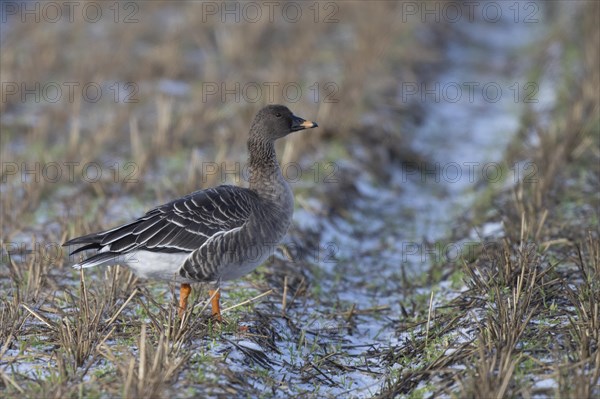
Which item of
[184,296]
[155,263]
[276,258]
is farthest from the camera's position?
[276,258]

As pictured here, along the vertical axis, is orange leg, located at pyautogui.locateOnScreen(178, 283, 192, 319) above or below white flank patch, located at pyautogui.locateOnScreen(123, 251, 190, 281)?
below

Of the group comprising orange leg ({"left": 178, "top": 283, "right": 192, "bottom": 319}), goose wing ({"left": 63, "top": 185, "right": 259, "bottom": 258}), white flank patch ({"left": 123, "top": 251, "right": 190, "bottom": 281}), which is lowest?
orange leg ({"left": 178, "top": 283, "right": 192, "bottom": 319})

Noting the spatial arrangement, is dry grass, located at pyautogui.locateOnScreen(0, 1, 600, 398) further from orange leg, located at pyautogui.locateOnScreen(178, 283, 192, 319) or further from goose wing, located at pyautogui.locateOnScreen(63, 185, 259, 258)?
goose wing, located at pyautogui.locateOnScreen(63, 185, 259, 258)

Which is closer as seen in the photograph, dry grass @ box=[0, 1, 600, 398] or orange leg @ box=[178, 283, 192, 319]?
dry grass @ box=[0, 1, 600, 398]

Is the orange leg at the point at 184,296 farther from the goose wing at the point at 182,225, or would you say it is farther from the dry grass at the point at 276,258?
the goose wing at the point at 182,225

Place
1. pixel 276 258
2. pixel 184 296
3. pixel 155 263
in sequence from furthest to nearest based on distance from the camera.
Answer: pixel 276 258 < pixel 184 296 < pixel 155 263

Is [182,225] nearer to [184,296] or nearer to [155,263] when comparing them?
[155,263]

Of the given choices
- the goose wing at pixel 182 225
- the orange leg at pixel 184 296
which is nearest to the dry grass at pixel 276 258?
the orange leg at pixel 184 296

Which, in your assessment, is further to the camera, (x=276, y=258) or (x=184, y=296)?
(x=276, y=258)

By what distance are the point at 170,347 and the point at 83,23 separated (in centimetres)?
1280

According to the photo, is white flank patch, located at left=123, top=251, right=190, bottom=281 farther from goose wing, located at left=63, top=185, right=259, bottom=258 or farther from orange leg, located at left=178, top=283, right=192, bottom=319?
orange leg, located at left=178, top=283, right=192, bottom=319

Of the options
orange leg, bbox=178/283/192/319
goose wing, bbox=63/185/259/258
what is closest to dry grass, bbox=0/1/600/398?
orange leg, bbox=178/283/192/319

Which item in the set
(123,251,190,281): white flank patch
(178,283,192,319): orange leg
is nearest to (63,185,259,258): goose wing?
(123,251,190,281): white flank patch

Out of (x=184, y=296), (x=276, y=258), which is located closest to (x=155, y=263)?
(x=184, y=296)
